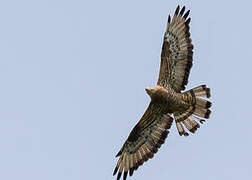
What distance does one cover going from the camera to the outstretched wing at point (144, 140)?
16.2 metres

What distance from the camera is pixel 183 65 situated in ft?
51.8

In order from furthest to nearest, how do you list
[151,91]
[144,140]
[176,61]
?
[144,140] → [176,61] → [151,91]

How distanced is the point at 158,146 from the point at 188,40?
3103 millimetres

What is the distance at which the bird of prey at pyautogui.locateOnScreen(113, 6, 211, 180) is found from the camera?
15695mm

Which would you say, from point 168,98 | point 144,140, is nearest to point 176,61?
point 168,98

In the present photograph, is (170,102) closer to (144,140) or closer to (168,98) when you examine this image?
(168,98)

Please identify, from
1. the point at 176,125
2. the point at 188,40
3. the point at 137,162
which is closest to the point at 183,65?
the point at 188,40

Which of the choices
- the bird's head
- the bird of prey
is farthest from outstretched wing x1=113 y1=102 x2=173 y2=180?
the bird's head

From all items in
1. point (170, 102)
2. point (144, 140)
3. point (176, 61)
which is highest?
point (176, 61)

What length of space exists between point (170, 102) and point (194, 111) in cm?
83

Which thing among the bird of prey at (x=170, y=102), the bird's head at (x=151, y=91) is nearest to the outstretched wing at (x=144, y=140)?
the bird of prey at (x=170, y=102)

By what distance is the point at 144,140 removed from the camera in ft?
54.1

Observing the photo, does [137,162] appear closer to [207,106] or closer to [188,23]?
[207,106]

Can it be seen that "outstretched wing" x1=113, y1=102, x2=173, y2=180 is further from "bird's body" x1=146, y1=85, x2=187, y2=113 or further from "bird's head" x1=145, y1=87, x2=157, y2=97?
"bird's head" x1=145, y1=87, x2=157, y2=97
